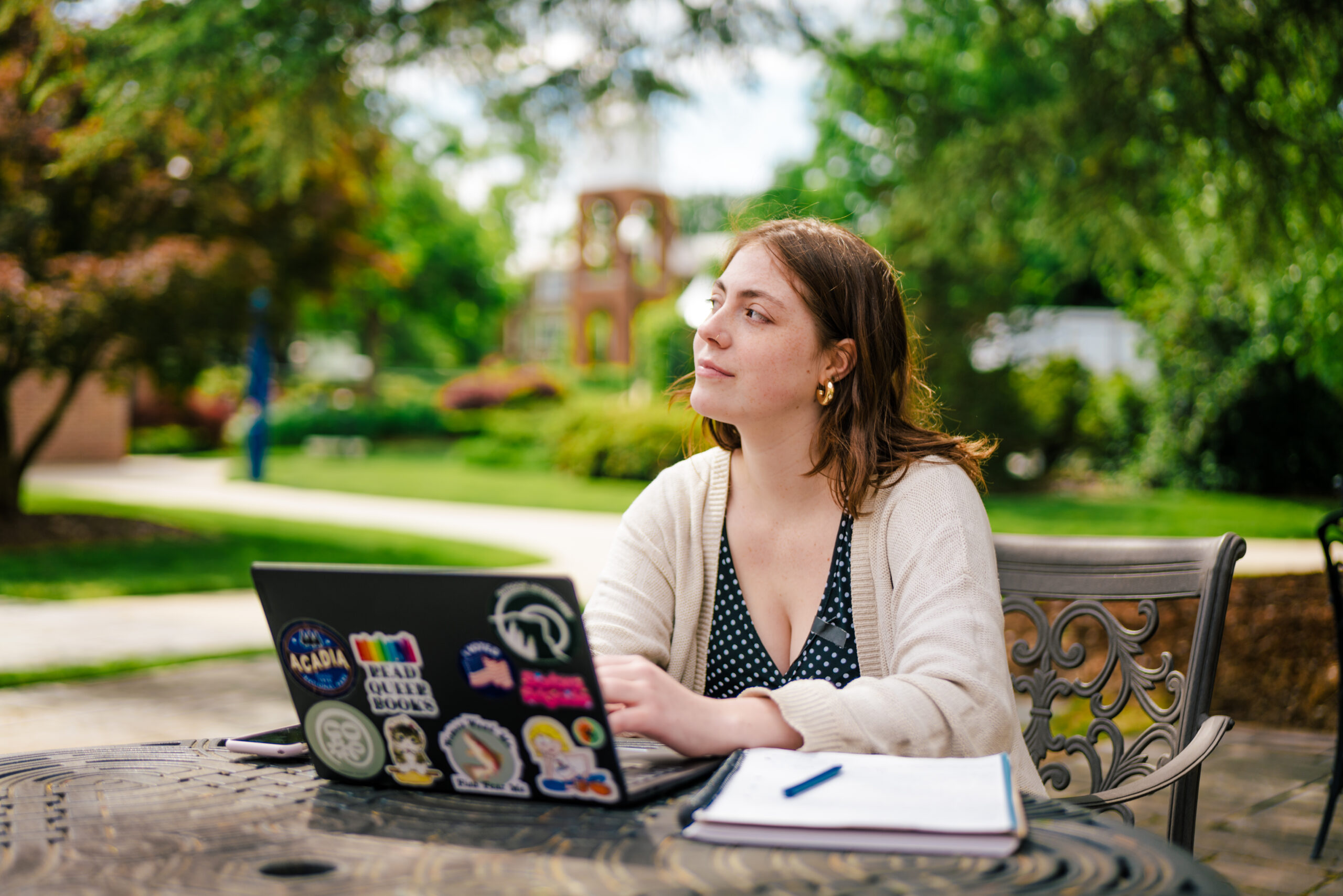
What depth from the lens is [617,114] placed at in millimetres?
6688

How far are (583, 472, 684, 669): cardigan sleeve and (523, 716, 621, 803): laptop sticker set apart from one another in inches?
26.7

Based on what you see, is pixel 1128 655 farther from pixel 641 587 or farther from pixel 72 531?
pixel 72 531

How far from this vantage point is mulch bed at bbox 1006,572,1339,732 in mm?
5121

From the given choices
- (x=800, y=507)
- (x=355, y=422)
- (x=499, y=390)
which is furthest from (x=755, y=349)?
(x=499, y=390)

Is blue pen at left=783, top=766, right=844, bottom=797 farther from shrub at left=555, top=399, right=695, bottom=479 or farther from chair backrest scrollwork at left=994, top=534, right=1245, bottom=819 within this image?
shrub at left=555, top=399, right=695, bottom=479

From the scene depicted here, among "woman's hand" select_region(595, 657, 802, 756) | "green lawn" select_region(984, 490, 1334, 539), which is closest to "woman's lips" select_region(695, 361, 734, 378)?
"woman's hand" select_region(595, 657, 802, 756)

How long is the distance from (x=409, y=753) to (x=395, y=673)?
0.11 meters

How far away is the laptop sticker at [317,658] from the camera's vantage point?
4.28ft

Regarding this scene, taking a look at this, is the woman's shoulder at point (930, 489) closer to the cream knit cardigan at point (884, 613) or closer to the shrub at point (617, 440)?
the cream knit cardigan at point (884, 613)

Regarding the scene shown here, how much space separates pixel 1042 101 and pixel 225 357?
8.56m

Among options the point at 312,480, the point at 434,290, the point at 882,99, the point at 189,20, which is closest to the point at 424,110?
the point at 189,20

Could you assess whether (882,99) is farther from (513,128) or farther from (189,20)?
(189,20)

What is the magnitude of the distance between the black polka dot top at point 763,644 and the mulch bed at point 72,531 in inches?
374

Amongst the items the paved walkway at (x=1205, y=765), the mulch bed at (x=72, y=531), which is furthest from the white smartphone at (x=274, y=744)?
the mulch bed at (x=72, y=531)
